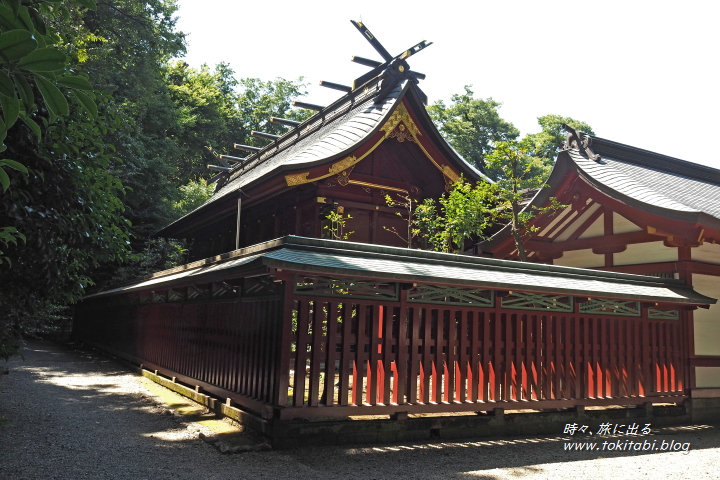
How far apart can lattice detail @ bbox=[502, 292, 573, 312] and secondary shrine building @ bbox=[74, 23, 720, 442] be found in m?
0.03

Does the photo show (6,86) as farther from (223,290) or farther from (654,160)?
(654,160)

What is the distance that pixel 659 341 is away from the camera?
9.01 meters

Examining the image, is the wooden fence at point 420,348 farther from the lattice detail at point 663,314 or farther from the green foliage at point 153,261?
the green foliage at point 153,261

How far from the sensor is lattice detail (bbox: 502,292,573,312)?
7.66 meters

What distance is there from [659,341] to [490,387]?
3.58 metres

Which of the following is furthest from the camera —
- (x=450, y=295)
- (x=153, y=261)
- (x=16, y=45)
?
(x=153, y=261)

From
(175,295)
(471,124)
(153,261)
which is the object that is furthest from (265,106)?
(175,295)

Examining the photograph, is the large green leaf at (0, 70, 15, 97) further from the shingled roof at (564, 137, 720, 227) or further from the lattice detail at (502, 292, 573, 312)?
the shingled roof at (564, 137, 720, 227)

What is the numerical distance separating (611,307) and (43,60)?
337 inches

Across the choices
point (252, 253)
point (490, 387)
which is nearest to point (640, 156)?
point (490, 387)

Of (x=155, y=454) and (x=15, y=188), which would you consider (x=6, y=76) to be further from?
(x=155, y=454)

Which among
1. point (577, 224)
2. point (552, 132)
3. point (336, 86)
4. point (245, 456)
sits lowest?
point (245, 456)

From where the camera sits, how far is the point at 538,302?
7867 millimetres

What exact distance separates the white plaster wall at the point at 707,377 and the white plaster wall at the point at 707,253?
1894mm
